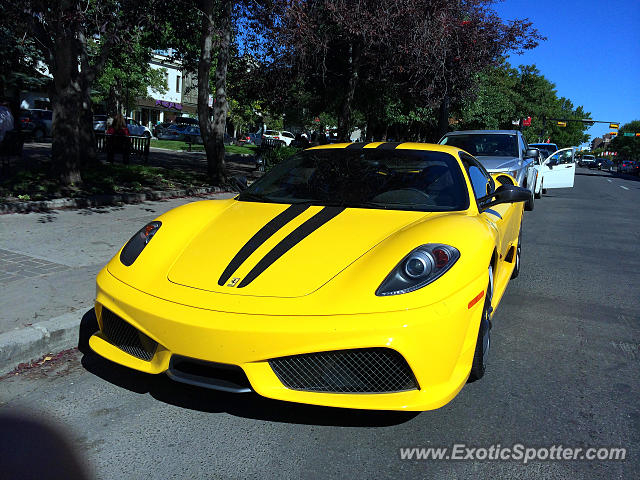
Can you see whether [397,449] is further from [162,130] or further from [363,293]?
[162,130]

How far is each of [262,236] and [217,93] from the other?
35.6 feet

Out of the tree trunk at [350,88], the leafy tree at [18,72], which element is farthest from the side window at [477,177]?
the leafy tree at [18,72]

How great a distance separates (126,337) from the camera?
112 inches

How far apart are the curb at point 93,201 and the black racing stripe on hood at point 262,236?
619 cm

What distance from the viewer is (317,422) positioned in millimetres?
2785

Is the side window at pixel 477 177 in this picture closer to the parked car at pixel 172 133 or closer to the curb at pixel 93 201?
the curb at pixel 93 201

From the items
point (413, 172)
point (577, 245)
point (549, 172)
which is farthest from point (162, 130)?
point (413, 172)

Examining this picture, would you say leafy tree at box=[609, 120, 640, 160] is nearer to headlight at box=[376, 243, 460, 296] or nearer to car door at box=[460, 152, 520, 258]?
car door at box=[460, 152, 520, 258]

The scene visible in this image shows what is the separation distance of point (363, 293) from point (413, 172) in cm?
160

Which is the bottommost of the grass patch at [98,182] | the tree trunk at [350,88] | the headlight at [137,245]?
the grass patch at [98,182]

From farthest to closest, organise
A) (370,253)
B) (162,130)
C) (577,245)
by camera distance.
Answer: (162,130) < (577,245) < (370,253)

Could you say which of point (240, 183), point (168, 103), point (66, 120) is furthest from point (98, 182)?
point (168, 103)

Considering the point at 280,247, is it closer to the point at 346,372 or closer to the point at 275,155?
the point at 346,372

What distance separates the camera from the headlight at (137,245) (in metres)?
3.20
